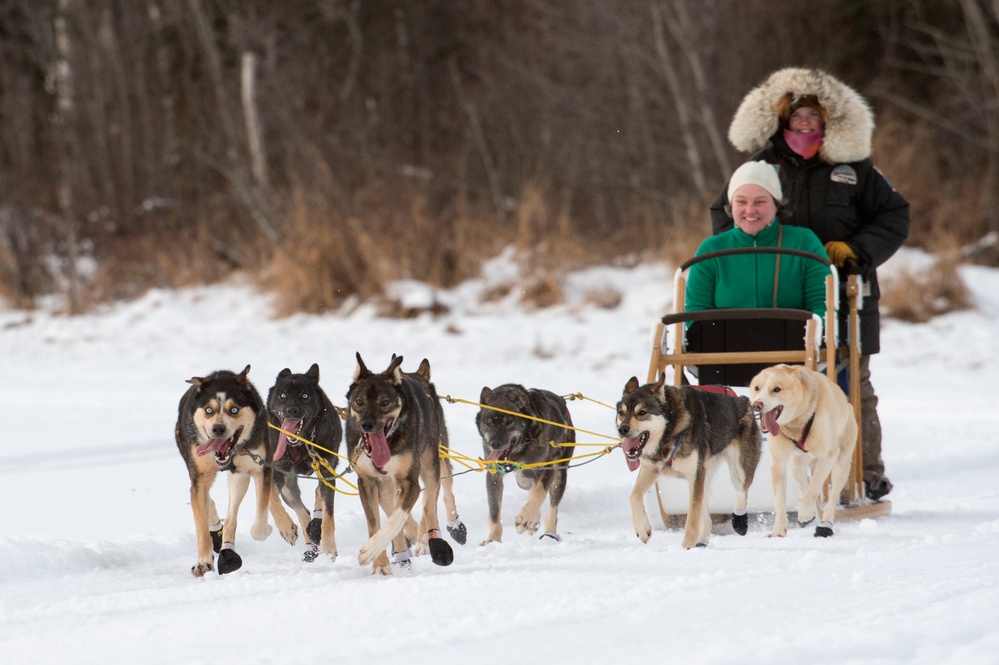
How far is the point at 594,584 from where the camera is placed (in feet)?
11.6

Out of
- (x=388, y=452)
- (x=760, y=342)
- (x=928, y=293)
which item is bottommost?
(x=388, y=452)

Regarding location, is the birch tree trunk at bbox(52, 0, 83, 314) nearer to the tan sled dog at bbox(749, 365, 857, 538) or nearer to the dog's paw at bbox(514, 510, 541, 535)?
the dog's paw at bbox(514, 510, 541, 535)

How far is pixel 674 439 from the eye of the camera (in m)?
4.38

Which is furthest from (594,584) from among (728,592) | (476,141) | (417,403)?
(476,141)

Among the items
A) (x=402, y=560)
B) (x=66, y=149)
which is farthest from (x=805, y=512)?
(x=66, y=149)

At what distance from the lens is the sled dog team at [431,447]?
3977mm

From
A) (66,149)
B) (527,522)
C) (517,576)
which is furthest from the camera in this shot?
(66,149)

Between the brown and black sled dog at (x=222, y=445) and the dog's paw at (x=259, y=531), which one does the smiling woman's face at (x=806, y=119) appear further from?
the dog's paw at (x=259, y=531)

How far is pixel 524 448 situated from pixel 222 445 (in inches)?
53.3

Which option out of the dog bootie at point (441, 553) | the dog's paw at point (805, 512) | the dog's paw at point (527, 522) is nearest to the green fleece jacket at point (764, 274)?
the dog's paw at point (805, 512)

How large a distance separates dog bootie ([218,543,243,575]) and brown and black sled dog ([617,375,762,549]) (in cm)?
138

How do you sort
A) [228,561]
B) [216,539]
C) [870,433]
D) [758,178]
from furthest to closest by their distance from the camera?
[870,433] → [758,178] → [216,539] → [228,561]

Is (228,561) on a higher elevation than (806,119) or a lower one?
lower

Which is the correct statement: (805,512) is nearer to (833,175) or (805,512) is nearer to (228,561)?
(833,175)
